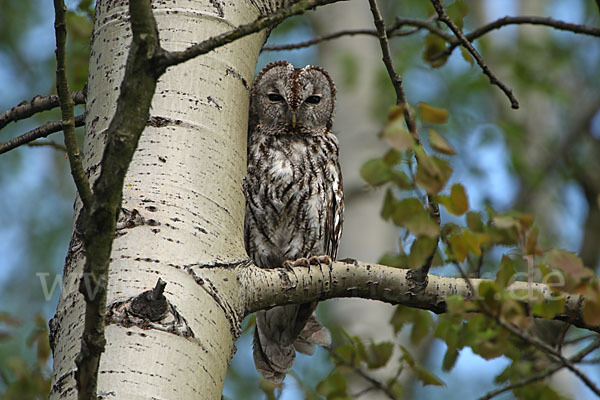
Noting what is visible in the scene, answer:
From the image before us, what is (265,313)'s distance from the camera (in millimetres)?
3270

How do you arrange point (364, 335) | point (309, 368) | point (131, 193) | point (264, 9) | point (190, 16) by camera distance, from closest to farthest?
point (131, 193)
point (190, 16)
point (264, 9)
point (364, 335)
point (309, 368)

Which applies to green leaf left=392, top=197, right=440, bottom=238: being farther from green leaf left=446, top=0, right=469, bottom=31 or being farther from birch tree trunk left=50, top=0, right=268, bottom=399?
green leaf left=446, top=0, right=469, bottom=31

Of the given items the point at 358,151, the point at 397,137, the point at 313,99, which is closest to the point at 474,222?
the point at 397,137

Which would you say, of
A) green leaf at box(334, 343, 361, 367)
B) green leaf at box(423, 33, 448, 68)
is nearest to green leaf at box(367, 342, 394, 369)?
green leaf at box(334, 343, 361, 367)

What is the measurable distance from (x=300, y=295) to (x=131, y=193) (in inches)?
20.8

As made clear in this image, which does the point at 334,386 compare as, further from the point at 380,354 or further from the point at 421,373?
the point at 421,373

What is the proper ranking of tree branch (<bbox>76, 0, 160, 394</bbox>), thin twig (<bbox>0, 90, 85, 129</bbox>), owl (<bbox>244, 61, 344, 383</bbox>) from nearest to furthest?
tree branch (<bbox>76, 0, 160, 394</bbox>) < thin twig (<bbox>0, 90, 85, 129</bbox>) < owl (<bbox>244, 61, 344, 383</bbox>)

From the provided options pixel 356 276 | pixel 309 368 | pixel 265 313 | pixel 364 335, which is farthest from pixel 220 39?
pixel 309 368

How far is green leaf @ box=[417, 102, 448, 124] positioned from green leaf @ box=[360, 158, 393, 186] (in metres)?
0.16

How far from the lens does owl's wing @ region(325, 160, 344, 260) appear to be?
3.10 m

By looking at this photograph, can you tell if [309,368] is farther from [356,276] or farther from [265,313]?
[356,276]

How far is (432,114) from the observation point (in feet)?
4.04

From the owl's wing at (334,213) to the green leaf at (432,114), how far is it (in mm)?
1841

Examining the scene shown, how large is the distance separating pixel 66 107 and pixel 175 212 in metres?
0.35
